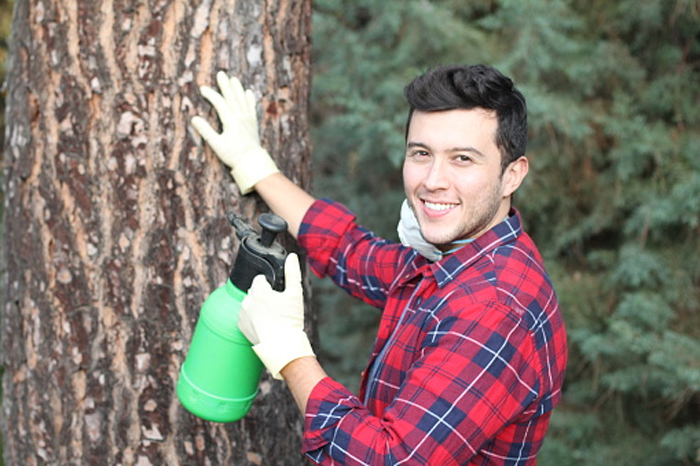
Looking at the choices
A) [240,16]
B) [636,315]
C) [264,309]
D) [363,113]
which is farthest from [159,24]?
[636,315]

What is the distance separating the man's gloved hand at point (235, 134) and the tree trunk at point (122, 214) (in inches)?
1.9

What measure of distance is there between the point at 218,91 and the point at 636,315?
2695 millimetres

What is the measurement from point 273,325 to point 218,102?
2.72ft

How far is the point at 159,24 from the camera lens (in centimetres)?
238

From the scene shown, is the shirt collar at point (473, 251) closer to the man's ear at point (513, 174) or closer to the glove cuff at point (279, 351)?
the man's ear at point (513, 174)

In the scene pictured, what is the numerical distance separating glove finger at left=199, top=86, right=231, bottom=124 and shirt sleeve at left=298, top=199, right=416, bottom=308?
43cm

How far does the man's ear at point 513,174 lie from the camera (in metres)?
2.15

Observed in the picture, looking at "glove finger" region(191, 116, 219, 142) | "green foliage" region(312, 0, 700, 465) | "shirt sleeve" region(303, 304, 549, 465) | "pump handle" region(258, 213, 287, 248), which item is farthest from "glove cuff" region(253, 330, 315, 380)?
"green foliage" region(312, 0, 700, 465)

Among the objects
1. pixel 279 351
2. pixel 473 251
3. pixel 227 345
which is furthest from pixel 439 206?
pixel 227 345

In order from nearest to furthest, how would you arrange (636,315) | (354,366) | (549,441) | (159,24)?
(159,24)
(636,315)
(549,441)
(354,366)

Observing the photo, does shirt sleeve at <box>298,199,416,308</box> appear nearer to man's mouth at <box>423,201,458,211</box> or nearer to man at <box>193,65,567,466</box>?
man at <box>193,65,567,466</box>

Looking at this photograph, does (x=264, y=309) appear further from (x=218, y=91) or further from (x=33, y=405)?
(x=33, y=405)

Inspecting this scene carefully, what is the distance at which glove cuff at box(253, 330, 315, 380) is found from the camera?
77.4 inches

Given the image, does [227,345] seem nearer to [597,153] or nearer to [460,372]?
[460,372]
